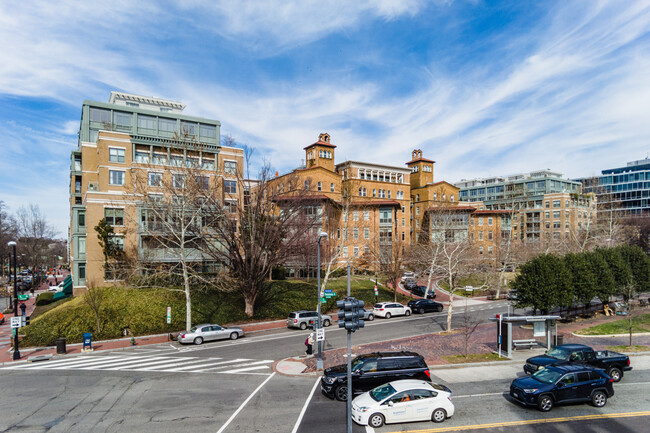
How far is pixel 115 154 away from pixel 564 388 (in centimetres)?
4387

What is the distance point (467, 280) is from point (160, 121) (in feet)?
172

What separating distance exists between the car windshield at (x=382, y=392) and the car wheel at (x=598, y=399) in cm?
856

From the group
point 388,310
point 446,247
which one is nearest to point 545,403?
point 388,310

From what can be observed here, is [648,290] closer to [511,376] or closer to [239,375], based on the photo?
[511,376]

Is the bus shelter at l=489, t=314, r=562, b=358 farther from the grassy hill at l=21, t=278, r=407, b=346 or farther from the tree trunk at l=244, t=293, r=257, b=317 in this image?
the tree trunk at l=244, t=293, r=257, b=317

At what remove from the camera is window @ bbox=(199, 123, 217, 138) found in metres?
52.2

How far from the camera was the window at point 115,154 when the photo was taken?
3991cm

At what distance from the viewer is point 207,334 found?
28094 millimetres

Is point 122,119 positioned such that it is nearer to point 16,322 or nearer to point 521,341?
point 16,322

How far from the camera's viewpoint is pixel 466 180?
128875 millimetres

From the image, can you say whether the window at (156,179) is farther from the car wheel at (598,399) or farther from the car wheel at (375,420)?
the car wheel at (598,399)

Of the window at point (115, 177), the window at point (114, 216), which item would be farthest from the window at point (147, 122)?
the window at point (114, 216)

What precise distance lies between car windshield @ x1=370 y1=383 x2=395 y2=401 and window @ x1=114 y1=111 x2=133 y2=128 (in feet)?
160

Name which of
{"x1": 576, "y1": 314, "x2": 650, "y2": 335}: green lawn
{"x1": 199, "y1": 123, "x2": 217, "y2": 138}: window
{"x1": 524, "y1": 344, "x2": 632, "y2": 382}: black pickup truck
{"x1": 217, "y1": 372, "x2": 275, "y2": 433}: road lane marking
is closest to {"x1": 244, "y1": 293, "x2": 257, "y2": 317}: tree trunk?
{"x1": 217, "y1": 372, "x2": 275, "y2": 433}: road lane marking
